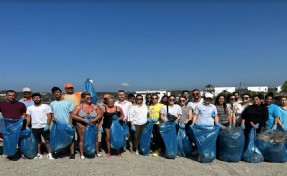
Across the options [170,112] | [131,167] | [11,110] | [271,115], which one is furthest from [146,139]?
[11,110]

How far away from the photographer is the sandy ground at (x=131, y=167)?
439 cm

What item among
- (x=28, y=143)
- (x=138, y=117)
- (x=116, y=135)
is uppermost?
(x=138, y=117)

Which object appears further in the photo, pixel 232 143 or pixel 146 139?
pixel 146 139

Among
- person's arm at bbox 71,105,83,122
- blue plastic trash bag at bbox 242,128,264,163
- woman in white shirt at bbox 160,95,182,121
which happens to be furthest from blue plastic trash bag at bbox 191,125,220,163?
person's arm at bbox 71,105,83,122

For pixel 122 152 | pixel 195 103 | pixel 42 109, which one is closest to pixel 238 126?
pixel 195 103

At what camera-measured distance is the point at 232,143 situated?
16.1 ft

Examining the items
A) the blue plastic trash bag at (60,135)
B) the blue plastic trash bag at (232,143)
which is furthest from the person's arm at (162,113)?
the blue plastic trash bag at (60,135)

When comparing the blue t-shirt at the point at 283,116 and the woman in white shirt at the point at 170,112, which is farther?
the woman in white shirt at the point at 170,112

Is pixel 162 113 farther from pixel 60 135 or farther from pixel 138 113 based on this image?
pixel 60 135

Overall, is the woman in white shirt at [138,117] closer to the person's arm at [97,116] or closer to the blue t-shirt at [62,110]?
the person's arm at [97,116]

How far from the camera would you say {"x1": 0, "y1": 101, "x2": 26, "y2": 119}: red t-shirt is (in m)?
4.96

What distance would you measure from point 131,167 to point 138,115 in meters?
1.15

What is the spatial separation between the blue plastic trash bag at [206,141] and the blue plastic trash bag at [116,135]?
144 centimetres

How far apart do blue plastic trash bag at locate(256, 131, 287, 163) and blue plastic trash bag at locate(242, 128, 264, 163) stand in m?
0.10
